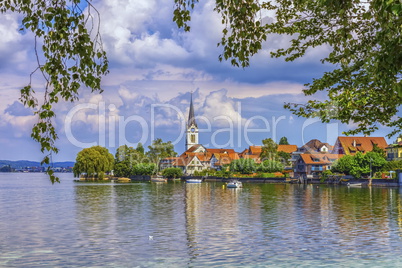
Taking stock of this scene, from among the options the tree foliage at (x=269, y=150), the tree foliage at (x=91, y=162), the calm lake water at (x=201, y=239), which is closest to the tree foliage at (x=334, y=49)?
the calm lake water at (x=201, y=239)

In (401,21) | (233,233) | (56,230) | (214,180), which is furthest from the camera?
(214,180)

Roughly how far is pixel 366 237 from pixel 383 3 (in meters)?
24.5

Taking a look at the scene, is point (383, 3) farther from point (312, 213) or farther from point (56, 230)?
point (312, 213)

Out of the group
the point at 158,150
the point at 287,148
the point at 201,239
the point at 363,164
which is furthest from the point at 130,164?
the point at 201,239

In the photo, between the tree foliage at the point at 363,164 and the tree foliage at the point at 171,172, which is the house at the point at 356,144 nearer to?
the tree foliage at the point at 363,164

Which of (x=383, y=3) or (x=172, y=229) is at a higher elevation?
(x=383, y=3)

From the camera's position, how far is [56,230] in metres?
32.0

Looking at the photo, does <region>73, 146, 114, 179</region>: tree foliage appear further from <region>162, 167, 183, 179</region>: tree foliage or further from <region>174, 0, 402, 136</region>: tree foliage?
<region>174, 0, 402, 136</region>: tree foliage

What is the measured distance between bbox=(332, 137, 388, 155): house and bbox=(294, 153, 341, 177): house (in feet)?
11.5

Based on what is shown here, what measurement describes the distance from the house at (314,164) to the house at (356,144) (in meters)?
3.50

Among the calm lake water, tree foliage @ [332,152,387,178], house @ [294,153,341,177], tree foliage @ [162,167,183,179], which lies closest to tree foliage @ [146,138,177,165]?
tree foliage @ [162,167,183,179]

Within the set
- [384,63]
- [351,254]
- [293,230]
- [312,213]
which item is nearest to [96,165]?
[312,213]

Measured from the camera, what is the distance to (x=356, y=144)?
5832 inches

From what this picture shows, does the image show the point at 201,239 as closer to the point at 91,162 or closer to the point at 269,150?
the point at 91,162
